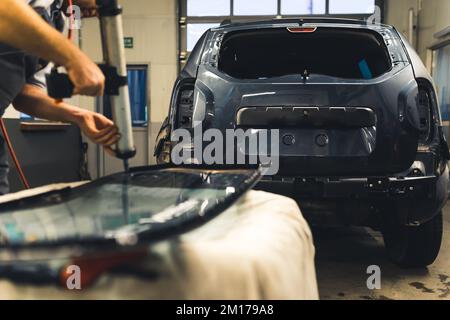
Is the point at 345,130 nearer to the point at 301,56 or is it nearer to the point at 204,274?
the point at 301,56

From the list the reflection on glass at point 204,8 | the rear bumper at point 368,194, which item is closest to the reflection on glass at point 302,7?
the reflection on glass at point 204,8

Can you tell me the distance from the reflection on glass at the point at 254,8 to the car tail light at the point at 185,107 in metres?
4.60

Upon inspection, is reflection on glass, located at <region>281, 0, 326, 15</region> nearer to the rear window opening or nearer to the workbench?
the rear window opening

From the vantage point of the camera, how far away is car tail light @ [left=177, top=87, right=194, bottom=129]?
80.1 inches

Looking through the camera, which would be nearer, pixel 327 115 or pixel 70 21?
pixel 70 21

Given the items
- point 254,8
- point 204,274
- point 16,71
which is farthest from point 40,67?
→ point 254,8

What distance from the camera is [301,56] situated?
9.52ft

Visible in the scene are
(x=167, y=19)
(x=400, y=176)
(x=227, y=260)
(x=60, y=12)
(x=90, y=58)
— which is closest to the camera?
(x=227, y=260)

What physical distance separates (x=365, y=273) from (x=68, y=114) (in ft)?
6.28

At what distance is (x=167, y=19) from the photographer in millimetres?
6367

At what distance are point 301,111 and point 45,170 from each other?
3154 millimetres

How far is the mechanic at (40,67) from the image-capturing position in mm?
729
